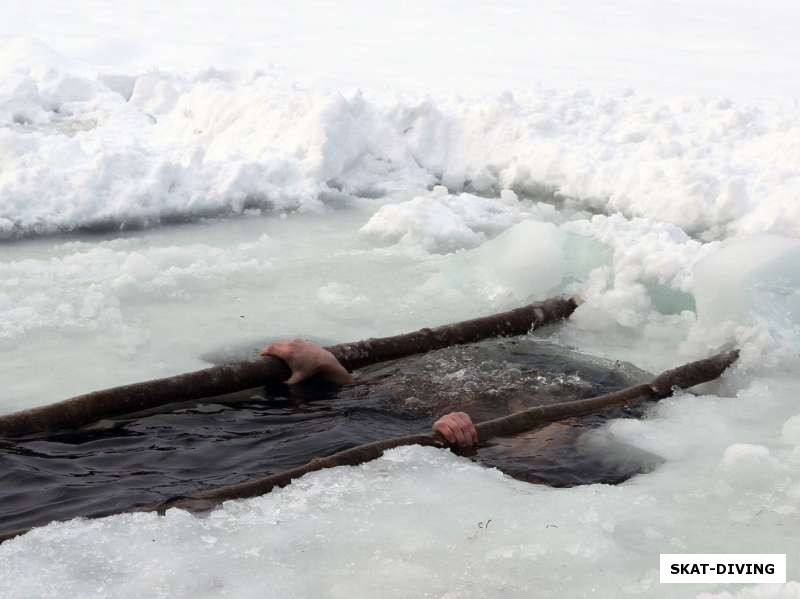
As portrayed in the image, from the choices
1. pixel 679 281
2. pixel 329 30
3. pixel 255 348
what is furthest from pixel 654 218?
pixel 329 30

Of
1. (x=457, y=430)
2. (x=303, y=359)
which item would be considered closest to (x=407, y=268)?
(x=303, y=359)

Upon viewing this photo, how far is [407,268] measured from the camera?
27.1 ft

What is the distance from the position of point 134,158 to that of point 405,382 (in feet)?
13.8

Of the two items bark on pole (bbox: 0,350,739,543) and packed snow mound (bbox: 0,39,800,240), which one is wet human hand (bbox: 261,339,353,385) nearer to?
bark on pole (bbox: 0,350,739,543)

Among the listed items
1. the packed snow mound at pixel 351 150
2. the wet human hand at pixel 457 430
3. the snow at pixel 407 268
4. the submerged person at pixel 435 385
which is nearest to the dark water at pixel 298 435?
the submerged person at pixel 435 385

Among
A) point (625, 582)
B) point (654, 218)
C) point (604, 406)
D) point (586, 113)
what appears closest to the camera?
point (625, 582)

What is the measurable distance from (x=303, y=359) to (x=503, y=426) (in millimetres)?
1331

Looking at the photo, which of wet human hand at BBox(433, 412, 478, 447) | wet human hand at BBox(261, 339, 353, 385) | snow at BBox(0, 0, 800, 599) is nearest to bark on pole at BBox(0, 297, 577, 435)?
wet human hand at BBox(261, 339, 353, 385)

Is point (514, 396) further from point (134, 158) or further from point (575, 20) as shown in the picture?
point (575, 20)

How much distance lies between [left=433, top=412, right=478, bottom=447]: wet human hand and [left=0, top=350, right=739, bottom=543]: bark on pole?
0.14ft

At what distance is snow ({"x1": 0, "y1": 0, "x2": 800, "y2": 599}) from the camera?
4258 millimetres

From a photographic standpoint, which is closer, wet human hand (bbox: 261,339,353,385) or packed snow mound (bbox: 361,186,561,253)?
wet human hand (bbox: 261,339,353,385)

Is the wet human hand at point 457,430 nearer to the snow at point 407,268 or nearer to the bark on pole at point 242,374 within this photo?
the snow at point 407,268

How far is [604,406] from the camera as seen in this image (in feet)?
19.3
